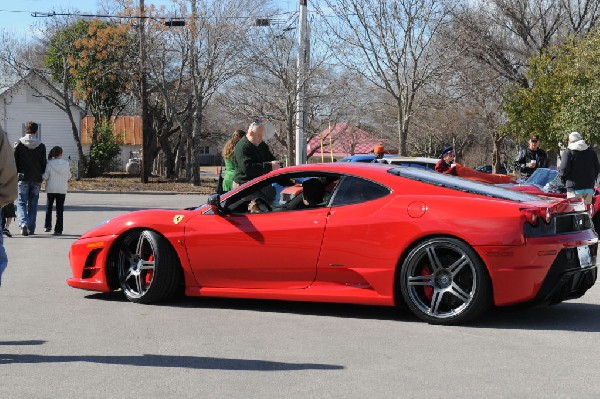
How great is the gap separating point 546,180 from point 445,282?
27.4 feet

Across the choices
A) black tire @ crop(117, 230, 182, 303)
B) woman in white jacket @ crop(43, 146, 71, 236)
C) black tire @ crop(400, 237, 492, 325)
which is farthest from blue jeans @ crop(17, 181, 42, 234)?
black tire @ crop(400, 237, 492, 325)

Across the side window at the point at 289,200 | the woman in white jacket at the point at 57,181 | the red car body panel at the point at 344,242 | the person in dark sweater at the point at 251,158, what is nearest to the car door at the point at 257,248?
the red car body panel at the point at 344,242

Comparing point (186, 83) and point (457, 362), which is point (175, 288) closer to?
point (457, 362)

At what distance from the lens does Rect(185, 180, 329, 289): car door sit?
781 cm

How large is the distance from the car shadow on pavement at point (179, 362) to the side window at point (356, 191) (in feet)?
6.73

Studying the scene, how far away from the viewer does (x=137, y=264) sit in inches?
335

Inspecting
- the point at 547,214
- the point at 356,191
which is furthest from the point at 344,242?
the point at 547,214

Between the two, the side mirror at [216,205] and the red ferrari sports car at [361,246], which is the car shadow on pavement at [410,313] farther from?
the side mirror at [216,205]

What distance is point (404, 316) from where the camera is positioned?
25.7 ft

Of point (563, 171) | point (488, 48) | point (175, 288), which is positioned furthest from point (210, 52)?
point (175, 288)

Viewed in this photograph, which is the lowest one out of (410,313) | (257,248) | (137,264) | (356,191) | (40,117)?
(410,313)

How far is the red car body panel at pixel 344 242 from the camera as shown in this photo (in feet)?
23.2

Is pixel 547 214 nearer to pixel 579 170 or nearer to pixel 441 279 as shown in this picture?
pixel 441 279

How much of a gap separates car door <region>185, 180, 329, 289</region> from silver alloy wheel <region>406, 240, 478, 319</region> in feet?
2.87
